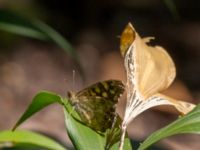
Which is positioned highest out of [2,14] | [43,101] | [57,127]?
[2,14]

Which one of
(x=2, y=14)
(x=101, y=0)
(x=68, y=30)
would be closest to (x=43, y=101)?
(x=2, y=14)

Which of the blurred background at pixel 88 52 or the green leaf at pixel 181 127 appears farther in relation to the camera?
the blurred background at pixel 88 52

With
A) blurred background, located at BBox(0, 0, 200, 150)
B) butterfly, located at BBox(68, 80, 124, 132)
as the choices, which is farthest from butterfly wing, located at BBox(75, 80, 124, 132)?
blurred background, located at BBox(0, 0, 200, 150)

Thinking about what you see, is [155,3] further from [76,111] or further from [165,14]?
[76,111]

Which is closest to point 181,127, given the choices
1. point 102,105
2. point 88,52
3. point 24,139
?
point 102,105

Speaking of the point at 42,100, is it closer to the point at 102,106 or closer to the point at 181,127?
the point at 102,106

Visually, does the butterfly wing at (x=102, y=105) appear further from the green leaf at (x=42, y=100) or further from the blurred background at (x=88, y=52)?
the blurred background at (x=88, y=52)

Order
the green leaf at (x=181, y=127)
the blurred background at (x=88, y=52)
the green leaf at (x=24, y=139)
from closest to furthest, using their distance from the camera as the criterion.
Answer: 1. the green leaf at (x=181, y=127)
2. the green leaf at (x=24, y=139)
3. the blurred background at (x=88, y=52)

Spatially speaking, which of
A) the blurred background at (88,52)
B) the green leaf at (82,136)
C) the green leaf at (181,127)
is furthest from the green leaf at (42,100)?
the blurred background at (88,52)
